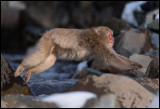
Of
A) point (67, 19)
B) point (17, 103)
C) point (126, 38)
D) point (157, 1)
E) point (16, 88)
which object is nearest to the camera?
point (17, 103)

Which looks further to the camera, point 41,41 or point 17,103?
point 41,41

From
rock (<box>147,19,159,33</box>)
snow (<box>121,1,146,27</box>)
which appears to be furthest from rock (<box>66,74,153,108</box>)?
snow (<box>121,1,146,27</box>)

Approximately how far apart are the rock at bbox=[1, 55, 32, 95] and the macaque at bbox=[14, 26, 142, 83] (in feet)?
0.40

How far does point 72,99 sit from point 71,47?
1.49 meters

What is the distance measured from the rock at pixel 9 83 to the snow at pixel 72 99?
36.7 inches

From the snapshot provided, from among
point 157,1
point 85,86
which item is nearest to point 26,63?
point 85,86

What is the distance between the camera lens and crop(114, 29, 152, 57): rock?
347 inches

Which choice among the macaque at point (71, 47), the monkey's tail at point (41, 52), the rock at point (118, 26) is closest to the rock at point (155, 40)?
the rock at point (118, 26)

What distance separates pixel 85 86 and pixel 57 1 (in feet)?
60.3

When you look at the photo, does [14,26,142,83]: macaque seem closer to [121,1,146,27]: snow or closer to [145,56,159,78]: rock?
[145,56,159,78]: rock

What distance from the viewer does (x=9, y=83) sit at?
4.36 meters

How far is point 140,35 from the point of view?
29.9ft

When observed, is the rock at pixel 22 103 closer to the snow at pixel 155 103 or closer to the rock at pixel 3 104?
the rock at pixel 3 104

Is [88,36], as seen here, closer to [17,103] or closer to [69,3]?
Result: [17,103]
